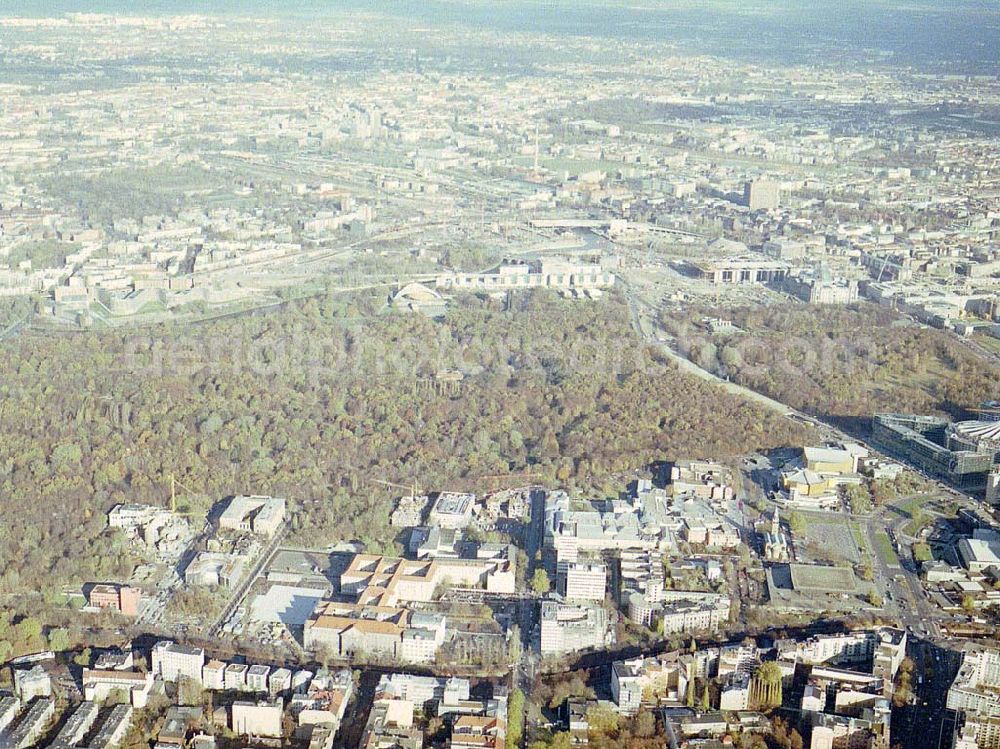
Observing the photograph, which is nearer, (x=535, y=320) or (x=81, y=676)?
(x=81, y=676)

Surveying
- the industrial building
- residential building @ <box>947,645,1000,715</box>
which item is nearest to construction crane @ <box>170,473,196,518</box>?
residential building @ <box>947,645,1000,715</box>

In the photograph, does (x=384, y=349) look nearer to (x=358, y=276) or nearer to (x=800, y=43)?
(x=358, y=276)

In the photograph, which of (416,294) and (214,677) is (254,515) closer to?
(214,677)

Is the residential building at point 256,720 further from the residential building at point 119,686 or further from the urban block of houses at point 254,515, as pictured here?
the urban block of houses at point 254,515

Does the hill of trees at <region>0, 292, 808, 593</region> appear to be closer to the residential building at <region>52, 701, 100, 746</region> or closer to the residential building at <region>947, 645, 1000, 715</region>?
the residential building at <region>52, 701, 100, 746</region>

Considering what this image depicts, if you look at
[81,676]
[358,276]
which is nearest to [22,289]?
[358,276]

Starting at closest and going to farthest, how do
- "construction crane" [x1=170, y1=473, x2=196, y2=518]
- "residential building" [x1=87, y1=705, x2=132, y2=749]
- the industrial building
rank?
"residential building" [x1=87, y1=705, x2=132, y2=749], "construction crane" [x1=170, y1=473, x2=196, y2=518], the industrial building
